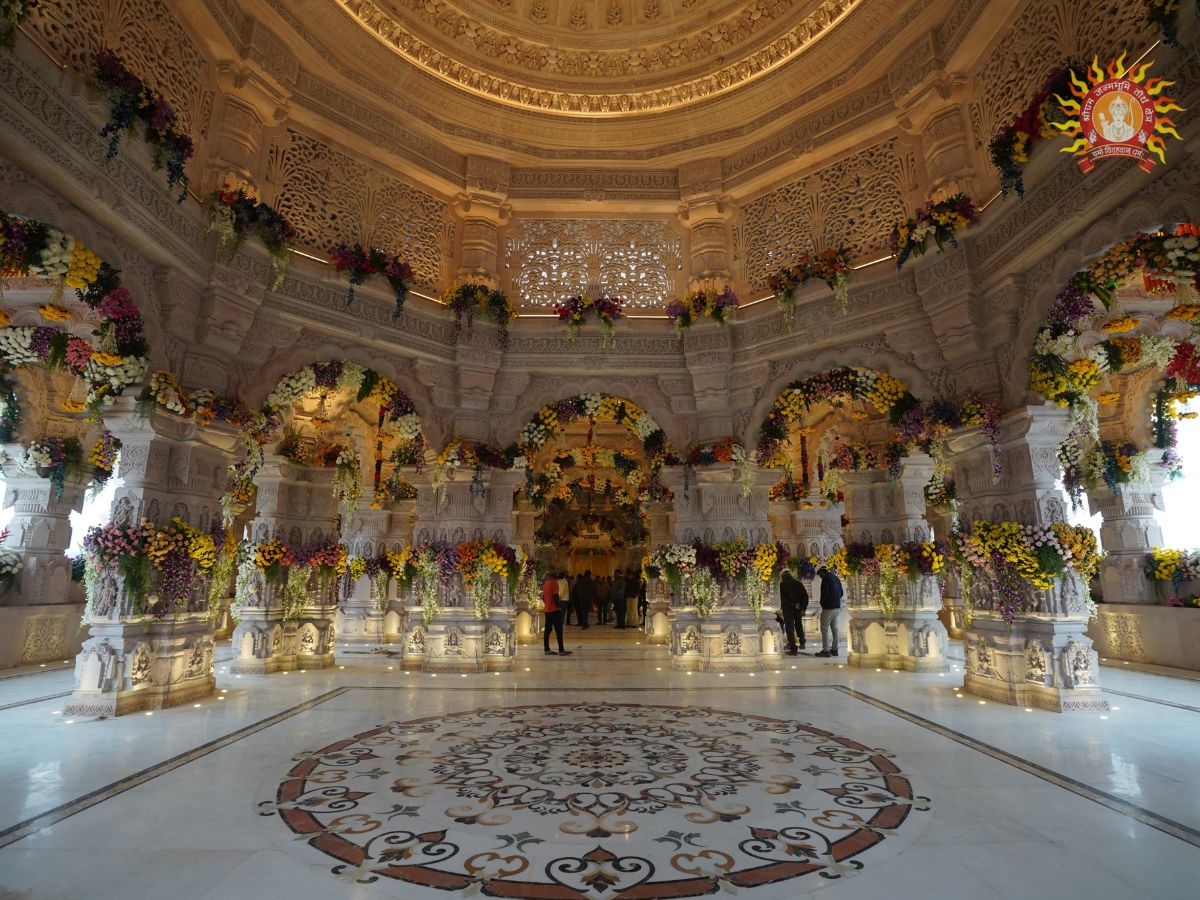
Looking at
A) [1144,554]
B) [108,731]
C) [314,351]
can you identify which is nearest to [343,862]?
[108,731]

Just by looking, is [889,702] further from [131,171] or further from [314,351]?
[131,171]

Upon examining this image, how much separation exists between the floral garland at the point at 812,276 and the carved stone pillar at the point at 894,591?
326 cm

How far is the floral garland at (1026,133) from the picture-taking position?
5.84m

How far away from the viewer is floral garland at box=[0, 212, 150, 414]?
5441 mm

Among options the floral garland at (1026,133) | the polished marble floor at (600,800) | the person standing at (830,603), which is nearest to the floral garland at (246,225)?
the polished marble floor at (600,800)

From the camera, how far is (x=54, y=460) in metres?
10.2

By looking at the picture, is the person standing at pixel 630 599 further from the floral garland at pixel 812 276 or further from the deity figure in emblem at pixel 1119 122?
the deity figure in emblem at pixel 1119 122

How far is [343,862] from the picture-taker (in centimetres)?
312

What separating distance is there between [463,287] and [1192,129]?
323 inches

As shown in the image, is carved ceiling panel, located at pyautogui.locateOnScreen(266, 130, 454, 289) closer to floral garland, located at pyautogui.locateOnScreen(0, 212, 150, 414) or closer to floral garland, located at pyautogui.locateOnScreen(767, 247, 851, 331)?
floral garland, located at pyautogui.locateOnScreen(0, 212, 150, 414)

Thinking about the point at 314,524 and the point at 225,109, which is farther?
the point at 314,524

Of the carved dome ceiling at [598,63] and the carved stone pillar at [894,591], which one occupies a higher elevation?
the carved dome ceiling at [598,63]

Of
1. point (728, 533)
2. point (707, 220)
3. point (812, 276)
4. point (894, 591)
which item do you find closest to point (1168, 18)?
point (812, 276)

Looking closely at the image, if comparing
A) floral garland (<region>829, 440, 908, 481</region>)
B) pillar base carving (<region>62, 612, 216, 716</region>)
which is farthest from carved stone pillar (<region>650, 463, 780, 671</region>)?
pillar base carving (<region>62, 612, 216, 716</region>)
